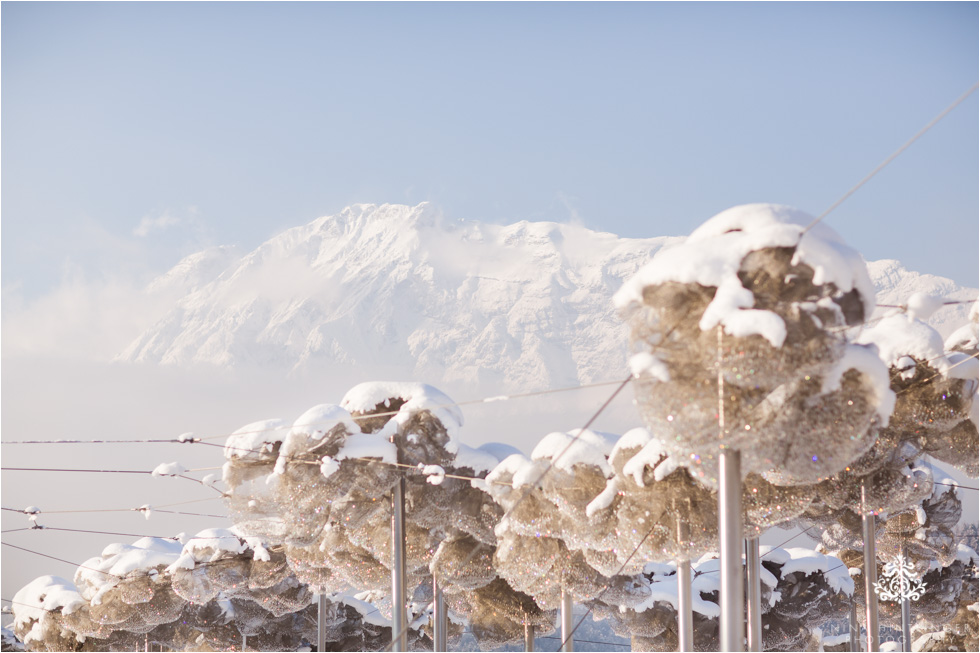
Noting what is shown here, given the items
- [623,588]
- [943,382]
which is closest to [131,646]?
[623,588]

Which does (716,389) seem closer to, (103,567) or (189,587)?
Result: (189,587)

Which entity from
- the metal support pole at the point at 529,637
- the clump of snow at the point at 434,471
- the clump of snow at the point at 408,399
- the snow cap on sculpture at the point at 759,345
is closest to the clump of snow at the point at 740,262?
the snow cap on sculpture at the point at 759,345

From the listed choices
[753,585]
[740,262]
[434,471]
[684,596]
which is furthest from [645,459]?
[740,262]

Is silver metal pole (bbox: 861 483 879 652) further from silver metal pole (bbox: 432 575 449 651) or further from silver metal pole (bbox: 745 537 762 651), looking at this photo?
silver metal pole (bbox: 432 575 449 651)

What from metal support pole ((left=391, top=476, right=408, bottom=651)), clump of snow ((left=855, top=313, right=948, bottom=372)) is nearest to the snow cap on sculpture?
clump of snow ((left=855, top=313, right=948, bottom=372))

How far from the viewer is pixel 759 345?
20.7 ft

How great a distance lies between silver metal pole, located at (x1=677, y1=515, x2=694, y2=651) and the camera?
35.1 feet

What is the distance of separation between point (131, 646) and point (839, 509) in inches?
786

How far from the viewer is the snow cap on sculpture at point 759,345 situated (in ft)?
21.1

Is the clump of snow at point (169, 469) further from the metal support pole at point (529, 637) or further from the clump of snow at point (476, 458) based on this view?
the metal support pole at point (529, 637)

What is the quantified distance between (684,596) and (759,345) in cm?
602

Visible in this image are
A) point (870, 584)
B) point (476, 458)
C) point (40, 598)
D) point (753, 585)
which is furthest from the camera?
point (40, 598)

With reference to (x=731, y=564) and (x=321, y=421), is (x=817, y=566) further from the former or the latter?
(x=731, y=564)

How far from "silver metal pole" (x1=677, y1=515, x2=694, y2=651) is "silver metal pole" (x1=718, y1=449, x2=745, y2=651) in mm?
4099
